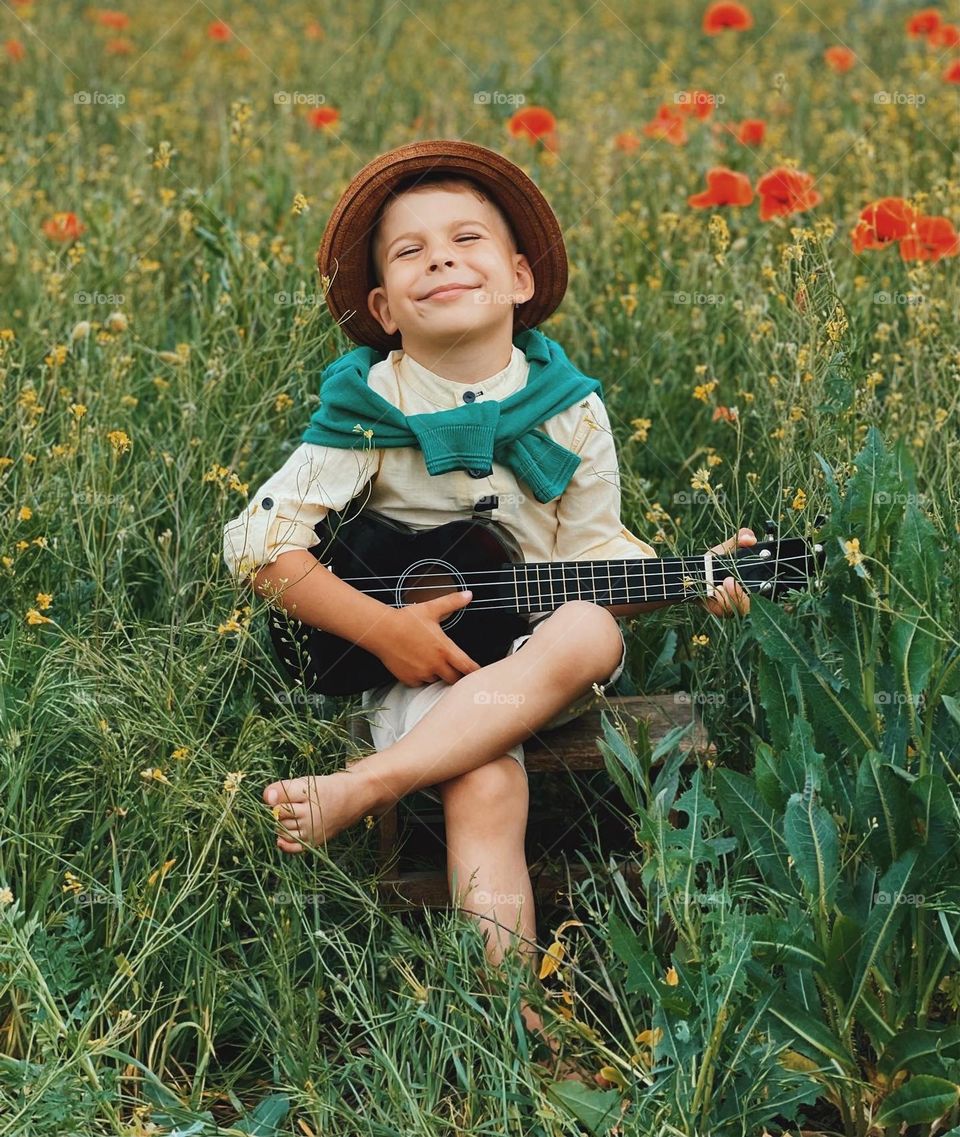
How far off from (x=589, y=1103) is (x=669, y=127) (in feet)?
8.64

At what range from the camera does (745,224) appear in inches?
150

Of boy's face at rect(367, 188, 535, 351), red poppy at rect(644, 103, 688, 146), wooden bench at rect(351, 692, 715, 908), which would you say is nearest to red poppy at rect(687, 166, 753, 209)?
red poppy at rect(644, 103, 688, 146)

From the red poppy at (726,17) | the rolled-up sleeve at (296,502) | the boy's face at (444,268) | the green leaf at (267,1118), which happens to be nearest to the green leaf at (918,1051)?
the green leaf at (267,1118)

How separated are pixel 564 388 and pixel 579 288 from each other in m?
1.09

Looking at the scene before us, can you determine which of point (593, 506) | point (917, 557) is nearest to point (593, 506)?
point (593, 506)

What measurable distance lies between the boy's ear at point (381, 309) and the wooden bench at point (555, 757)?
25.3 inches

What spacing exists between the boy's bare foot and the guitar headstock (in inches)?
24.7

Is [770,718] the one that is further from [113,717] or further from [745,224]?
[745,224]

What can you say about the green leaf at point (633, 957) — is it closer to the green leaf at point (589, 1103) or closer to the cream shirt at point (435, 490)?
the green leaf at point (589, 1103)

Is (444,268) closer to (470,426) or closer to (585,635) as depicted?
(470,426)

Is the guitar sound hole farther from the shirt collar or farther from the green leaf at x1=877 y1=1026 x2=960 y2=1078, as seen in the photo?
the green leaf at x1=877 y1=1026 x2=960 y2=1078

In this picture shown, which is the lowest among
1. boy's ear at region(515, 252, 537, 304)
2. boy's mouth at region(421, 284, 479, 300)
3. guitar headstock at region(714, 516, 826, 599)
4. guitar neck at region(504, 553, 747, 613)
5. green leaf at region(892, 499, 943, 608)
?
guitar neck at region(504, 553, 747, 613)

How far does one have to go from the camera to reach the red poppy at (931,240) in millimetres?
2982

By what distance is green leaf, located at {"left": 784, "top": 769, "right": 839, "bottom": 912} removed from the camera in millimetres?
1746
